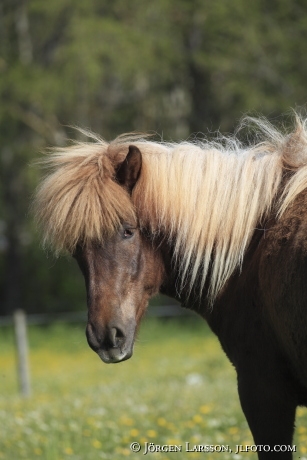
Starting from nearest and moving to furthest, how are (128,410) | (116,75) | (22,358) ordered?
(128,410) → (22,358) → (116,75)

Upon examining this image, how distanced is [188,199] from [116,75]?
19.9m

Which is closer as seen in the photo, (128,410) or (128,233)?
(128,233)

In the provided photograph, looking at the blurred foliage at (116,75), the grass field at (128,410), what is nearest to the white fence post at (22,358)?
the grass field at (128,410)

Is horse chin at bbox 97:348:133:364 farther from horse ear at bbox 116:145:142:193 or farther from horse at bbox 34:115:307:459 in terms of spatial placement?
horse ear at bbox 116:145:142:193

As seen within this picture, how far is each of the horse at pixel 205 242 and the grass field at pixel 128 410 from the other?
56cm

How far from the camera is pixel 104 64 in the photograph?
23.2 metres

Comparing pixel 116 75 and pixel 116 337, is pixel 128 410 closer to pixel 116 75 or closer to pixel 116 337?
pixel 116 337

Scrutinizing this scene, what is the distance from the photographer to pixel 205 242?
393 centimetres

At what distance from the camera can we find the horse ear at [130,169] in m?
3.91

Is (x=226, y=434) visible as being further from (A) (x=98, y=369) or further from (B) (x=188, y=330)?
(B) (x=188, y=330)

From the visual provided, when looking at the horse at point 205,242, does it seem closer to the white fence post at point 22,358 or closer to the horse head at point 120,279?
the horse head at point 120,279

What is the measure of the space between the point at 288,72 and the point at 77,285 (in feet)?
33.1

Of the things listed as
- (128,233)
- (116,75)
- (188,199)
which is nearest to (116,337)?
(128,233)

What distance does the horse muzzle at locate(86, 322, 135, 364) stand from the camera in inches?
145
